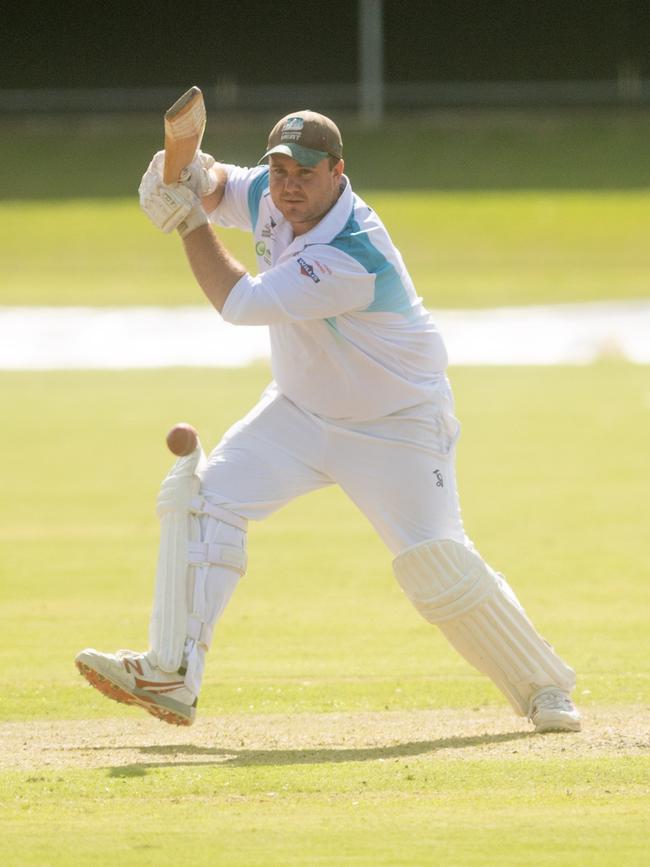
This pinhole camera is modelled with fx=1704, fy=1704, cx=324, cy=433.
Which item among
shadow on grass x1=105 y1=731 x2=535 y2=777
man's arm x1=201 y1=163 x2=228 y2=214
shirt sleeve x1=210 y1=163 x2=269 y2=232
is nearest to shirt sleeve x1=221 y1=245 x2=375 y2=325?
shirt sleeve x1=210 y1=163 x2=269 y2=232

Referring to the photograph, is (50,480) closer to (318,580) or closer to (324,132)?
(318,580)

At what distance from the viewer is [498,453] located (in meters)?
10.8

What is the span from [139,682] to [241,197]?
5.52 feet

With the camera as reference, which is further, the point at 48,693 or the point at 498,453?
the point at 498,453

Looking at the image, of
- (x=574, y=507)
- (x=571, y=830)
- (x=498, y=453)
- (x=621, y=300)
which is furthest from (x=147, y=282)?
(x=571, y=830)

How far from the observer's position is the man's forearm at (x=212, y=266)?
16.6 feet

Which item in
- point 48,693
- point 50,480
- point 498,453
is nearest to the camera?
point 48,693

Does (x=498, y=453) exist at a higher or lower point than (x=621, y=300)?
lower

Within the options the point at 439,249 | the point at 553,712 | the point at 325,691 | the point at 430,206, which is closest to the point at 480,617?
the point at 553,712

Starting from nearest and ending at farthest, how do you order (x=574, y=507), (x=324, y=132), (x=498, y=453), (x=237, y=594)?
1. (x=324, y=132)
2. (x=237, y=594)
3. (x=574, y=507)
4. (x=498, y=453)

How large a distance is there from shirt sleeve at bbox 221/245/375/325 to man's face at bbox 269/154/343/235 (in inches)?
6.5

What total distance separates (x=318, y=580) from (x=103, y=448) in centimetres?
384

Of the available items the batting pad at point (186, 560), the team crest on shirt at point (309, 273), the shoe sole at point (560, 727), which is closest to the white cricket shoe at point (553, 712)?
the shoe sole at point (560, 727)

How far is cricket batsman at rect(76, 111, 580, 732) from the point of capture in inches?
199
